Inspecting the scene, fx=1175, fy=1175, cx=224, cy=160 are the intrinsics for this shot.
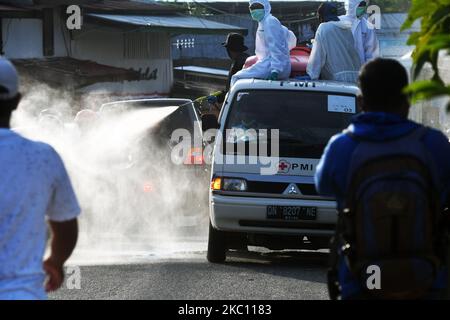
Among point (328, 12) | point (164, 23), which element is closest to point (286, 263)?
point (328, 12)

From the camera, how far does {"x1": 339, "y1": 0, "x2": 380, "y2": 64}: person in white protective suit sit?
14562 mm

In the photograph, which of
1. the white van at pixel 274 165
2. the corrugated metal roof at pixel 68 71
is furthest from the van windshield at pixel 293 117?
the corrugated metal roof at pixel 68 71

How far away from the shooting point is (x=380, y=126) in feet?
16.2

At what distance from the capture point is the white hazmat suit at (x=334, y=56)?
541 inches

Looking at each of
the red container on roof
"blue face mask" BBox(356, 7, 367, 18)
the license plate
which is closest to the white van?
the license plate

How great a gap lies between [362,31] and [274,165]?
3.70m

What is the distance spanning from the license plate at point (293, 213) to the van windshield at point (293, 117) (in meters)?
0.59

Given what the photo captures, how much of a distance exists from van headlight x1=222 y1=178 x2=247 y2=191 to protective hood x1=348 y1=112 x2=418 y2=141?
6662mm

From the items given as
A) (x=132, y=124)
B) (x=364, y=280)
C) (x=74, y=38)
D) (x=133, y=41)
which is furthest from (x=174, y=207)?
(x=133, y=41)

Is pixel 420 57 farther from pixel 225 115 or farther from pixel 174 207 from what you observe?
pixel 174 207

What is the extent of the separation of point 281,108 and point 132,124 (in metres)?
4.11

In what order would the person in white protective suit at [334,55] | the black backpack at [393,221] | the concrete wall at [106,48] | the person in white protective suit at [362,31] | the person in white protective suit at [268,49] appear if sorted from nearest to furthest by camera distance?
the black backpack at [393,221] → the person in white protective suit at [268,49] → the person in white protective suit at [334,55] → the person in white protective suit at [362,31] → the concrete wall at [106,48]

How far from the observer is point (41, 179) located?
4574 mm

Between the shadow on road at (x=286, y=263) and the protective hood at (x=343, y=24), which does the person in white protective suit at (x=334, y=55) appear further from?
the shadow on road at (x=286, y=263)
